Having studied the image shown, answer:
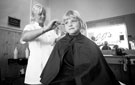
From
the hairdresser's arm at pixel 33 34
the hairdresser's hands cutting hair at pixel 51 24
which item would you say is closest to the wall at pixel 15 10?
the hairdresser's arm at pixel 33 34

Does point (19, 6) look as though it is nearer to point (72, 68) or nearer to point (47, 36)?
point (47, 36)

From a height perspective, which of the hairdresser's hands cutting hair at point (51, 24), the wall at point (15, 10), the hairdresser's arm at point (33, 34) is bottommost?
the hairdresser's arm at point (33, 34)

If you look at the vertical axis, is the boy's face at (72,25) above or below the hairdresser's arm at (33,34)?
above

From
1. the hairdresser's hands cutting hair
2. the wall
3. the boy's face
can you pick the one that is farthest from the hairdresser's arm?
the wall

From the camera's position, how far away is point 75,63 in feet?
2.43

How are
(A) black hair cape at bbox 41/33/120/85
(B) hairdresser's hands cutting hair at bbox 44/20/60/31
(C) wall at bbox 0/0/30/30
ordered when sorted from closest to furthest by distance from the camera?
(A) black hair cape at bbox 41/33/120/85
(B) hairdresser's hands cutting hair at bbox 44/20/60/31
(C) wall at bbox 0/0/30/30

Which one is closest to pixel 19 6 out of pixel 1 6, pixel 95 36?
pixel 1 6

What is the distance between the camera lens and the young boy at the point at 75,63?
679 millimetres

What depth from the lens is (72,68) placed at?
0.73 meters

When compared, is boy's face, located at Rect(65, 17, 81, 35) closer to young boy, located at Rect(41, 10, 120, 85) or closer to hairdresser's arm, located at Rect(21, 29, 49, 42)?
young boy, located at Rect(41, 10, 120, 85)

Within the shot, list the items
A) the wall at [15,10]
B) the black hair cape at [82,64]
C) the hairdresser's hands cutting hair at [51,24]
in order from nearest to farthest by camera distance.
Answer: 1. the black hair cape at [82,64]
2. the hairdresser's hands cutting hair at [51,24]
3. the wall at [15,10]

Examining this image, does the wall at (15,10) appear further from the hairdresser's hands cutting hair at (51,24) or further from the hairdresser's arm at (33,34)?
the hairdresser's hands cutting hair at (51,24)

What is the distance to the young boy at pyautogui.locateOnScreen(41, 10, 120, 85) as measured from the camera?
26.7 inches

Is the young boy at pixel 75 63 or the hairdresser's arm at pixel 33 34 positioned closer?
the young boy at pixel 75 63
